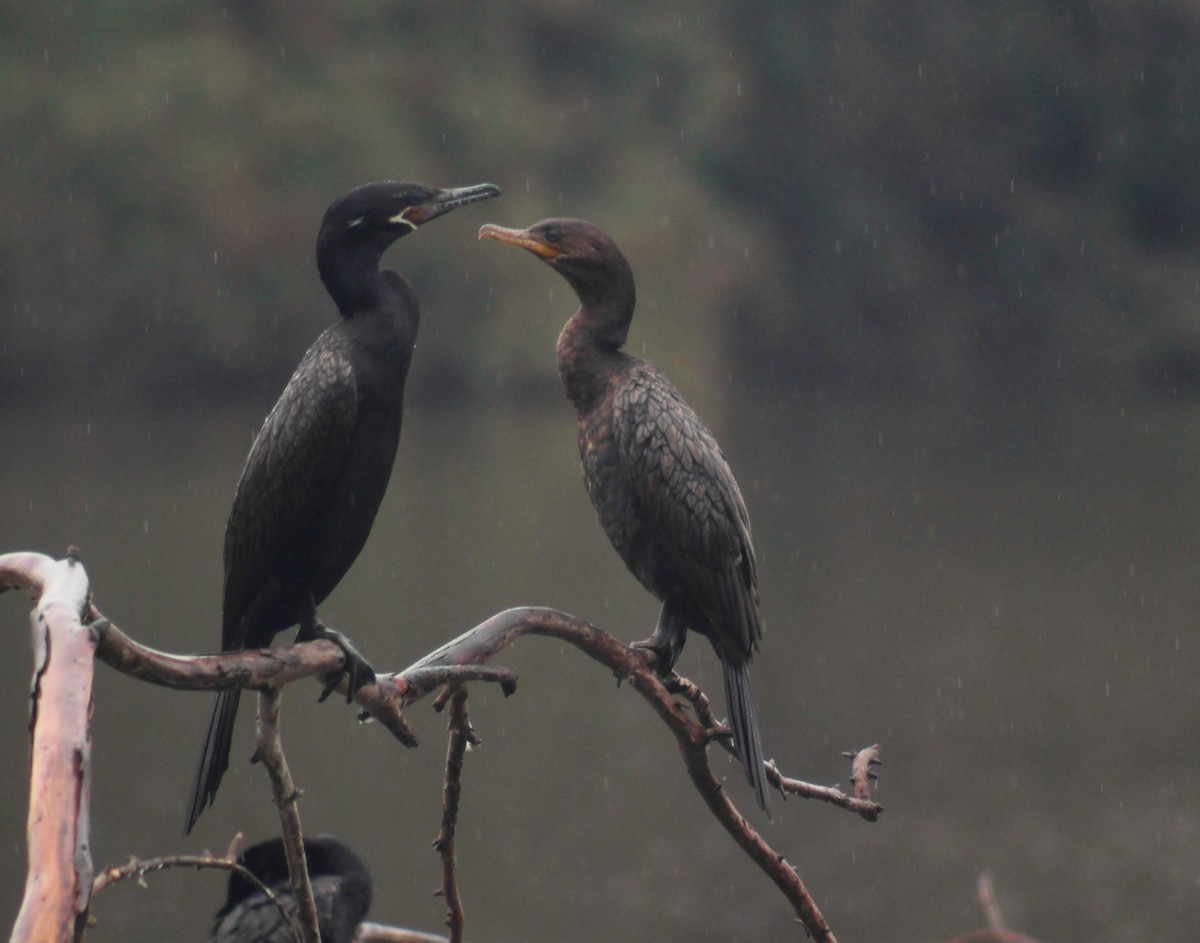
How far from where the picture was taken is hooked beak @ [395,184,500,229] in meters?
2.29

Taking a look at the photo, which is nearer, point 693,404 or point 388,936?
point 388,936

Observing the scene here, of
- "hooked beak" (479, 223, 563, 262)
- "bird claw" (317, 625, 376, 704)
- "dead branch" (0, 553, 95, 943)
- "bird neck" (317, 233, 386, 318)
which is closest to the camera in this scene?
"dead branch" (0, 553, 95, 943)

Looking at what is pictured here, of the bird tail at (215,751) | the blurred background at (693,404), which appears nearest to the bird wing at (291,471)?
the bird tail at (215,751)

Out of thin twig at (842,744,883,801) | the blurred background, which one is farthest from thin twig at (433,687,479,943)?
the blurred background

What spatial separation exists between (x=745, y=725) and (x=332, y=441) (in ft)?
2.70

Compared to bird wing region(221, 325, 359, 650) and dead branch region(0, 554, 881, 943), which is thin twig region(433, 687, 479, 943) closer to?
dead branch region(0, 554, 881, 943)

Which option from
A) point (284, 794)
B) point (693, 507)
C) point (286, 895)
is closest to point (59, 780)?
point (284, 794)

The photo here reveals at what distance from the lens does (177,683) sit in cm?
126

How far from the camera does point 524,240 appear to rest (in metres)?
2.68

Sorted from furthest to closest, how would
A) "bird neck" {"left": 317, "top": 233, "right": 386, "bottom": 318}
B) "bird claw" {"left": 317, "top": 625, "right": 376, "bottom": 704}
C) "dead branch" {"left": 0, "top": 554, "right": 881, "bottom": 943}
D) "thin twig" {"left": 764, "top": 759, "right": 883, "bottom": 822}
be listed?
1. "bird neck" {"left": 317, "top": 233, "right": 386, "bottom": 318}
2. "thin twig" {"left": 764, "top": 759, "right": 883, "bottom": 822}
3. "bird claw" {"left": 317, "top": 625, "right": 376, "bottom": 704}
4. "dead branch" {"left": 0, "top": 554, "right": 881, "bottom": 943}

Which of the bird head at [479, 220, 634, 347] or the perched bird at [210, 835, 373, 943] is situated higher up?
the bird head at [479, 220, 634, 347]

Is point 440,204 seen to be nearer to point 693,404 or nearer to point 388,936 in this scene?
point 388,936

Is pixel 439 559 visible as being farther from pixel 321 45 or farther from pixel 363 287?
pixel 321 45

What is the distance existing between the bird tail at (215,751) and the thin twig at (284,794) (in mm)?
442
